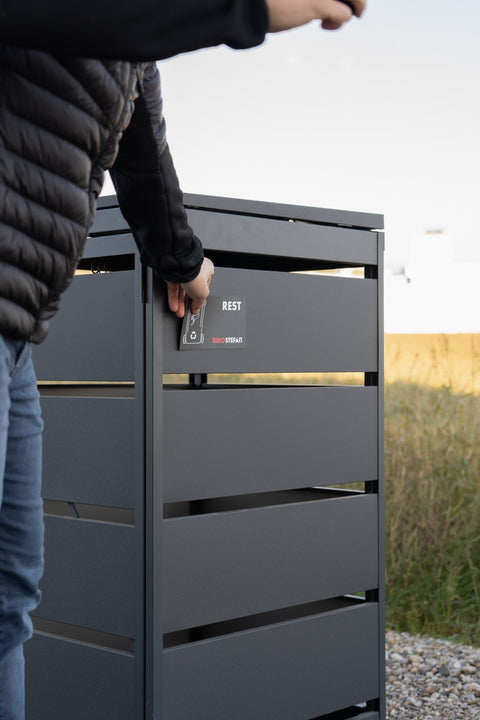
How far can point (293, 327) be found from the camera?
6.60 ft

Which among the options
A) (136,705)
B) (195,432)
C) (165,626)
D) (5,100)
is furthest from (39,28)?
(136,705)

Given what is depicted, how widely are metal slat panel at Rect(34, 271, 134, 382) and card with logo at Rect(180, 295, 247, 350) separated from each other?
4.9 inches

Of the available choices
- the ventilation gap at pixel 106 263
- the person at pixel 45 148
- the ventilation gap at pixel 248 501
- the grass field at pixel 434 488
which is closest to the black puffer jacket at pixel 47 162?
the person at pixel 45 148

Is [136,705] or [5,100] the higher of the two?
[5,100]

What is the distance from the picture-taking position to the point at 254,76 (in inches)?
202

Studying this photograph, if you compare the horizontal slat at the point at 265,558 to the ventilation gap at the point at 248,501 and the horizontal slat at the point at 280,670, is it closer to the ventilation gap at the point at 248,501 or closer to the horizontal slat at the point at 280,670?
the horizontal slat at the point at 280,670

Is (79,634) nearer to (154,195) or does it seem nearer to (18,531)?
(18,531)

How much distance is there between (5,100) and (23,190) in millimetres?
103

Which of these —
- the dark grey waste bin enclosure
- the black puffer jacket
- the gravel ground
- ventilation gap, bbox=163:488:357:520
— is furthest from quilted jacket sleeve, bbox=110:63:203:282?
the gravel ground

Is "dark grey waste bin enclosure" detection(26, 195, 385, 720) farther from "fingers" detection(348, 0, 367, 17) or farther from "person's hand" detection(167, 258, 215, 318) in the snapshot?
"fingers" detection(348, 0, 367, 17)

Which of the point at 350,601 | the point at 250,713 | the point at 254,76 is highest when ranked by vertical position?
the point at 254,76

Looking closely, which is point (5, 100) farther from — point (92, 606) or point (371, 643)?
point (371, 643)

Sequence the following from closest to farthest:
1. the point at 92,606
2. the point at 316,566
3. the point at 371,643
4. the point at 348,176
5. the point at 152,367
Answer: the point at 152,367 → the point at 92,606 → the point at 316,566 → the point at 371,643 → the point at 348,176

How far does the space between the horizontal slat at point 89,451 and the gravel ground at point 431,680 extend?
52.2 inches
